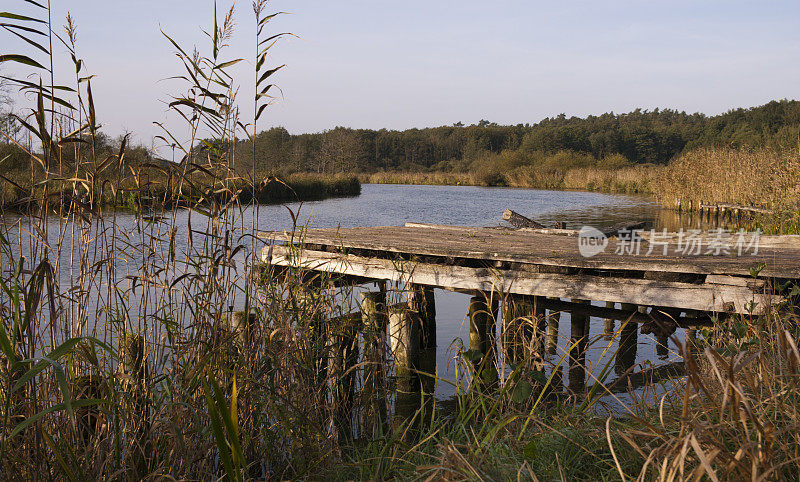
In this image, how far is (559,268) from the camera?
4.61 meters

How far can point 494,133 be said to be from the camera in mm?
77375

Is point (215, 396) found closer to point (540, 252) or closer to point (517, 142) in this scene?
point (540, 252)

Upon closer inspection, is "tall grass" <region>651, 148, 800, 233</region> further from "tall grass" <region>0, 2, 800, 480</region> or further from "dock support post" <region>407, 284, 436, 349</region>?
"tall grass" <region>0, 2, 800, 480</region>

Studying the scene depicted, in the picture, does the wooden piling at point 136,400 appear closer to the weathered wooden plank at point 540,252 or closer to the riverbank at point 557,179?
the weathered wooden plank at point 540,252

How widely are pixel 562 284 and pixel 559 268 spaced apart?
185 mm

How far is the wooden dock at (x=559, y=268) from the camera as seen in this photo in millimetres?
3965

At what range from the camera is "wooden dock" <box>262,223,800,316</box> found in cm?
396

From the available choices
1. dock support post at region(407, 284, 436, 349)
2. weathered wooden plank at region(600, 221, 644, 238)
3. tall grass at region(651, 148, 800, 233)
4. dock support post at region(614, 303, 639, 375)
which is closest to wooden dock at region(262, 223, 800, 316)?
dock support post at region(407, 284, 436, 349)

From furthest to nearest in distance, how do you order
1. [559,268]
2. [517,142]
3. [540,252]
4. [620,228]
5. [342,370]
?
[517,142] → [620,228] → [540,252] → [559,268] → [342,370]

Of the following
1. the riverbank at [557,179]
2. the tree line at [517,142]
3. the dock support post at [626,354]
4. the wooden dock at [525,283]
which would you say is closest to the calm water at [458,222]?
the dock support post at [626,354]

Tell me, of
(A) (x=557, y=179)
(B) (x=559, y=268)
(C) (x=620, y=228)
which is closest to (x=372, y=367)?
(B) (x=559, y=268)

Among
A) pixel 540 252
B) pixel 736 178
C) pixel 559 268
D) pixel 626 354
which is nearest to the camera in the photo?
pixel 559 268

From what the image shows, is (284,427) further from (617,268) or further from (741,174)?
(741,174)

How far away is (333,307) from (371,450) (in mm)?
1139
